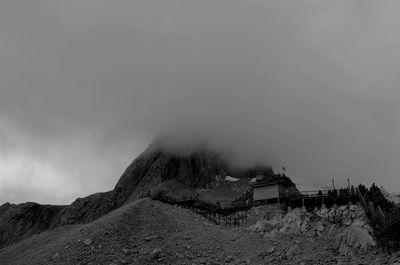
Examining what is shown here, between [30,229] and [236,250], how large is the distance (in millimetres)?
94374

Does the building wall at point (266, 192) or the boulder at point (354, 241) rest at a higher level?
the building wall at point (266, 192)

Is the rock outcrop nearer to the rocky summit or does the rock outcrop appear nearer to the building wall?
the rocky summit

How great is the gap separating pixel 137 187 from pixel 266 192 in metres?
61.8

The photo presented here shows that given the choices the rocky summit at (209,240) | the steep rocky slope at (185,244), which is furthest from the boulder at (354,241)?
the steep rocky slope at (185,244)

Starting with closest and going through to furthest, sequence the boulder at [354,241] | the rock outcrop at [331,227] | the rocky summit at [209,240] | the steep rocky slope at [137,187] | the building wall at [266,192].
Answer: the boulder at [354,241]
the rock outcrop at [331,227]
the rocky summit at [209,240]
the building wall at [266,192]
the steep rocky slope at [137,187]

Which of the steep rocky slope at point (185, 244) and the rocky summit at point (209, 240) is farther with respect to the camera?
the steep rocky slope at point (185, 244)

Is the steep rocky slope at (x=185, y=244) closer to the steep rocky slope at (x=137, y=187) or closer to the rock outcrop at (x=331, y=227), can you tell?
the rock outcrop at (x=331, y=227)

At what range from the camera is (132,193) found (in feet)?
391

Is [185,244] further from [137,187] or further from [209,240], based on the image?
[137,187]

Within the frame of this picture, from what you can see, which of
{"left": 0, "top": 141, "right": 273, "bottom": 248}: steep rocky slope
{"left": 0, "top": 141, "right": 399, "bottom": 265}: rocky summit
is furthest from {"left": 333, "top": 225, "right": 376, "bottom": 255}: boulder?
{"left": 0, "top": 141, "right": 273, "bottom": 248}: steep rocky slope

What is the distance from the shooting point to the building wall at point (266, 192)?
2506 inches

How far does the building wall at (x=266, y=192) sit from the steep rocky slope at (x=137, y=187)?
148 feet

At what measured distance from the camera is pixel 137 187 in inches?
4727

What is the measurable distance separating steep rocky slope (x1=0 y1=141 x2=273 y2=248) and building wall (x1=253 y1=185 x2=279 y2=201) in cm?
4519
